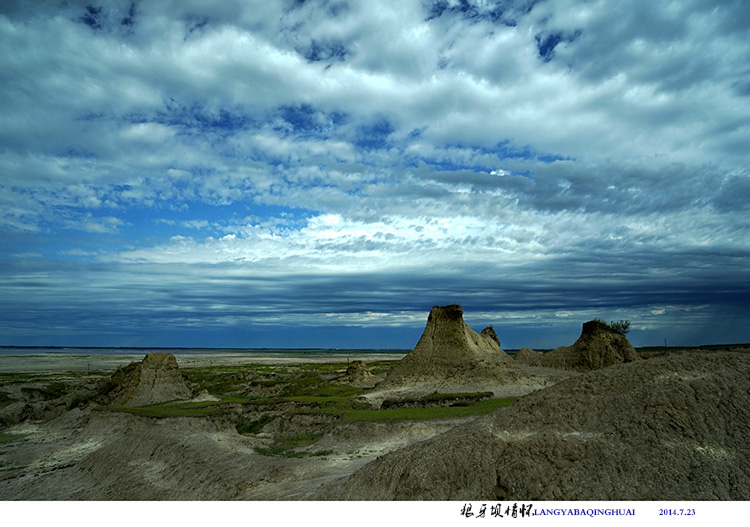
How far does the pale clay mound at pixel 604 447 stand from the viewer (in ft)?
32.1

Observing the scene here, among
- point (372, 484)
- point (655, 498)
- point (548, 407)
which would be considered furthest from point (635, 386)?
point (372, 484)

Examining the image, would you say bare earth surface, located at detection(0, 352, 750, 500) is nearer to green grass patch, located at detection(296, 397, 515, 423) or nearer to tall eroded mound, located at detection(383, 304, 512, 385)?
green grass patch, located at detection(296, 397, 515, 423)

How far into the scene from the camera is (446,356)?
4712 centimetres

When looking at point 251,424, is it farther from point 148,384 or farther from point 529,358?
point 529,358

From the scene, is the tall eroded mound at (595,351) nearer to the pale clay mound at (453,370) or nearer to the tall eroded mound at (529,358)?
the tall eroded mound at (529,358)

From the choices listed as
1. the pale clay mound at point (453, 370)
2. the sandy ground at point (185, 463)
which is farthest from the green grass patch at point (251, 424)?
the pale clay mound at point (453, 370)

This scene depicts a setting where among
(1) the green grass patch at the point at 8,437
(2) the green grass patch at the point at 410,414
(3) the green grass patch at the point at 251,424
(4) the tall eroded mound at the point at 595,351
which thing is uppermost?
(4) the tall eroded mound at the point at 595,351

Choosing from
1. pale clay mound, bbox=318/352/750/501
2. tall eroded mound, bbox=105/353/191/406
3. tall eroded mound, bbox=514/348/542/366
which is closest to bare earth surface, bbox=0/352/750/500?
pale clay mound, bbox=318/352/750/501

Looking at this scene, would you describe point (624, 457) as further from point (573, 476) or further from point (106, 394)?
point (106, 394)

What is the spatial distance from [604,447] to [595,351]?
47.0m

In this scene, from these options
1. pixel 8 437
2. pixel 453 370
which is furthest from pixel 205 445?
pixel 453 370

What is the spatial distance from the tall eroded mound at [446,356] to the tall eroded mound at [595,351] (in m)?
10.6

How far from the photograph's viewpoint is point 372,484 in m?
12.5

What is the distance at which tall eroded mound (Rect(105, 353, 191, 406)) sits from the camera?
37.5 meters
